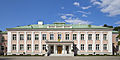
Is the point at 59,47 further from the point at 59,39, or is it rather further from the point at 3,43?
the point at 3,43

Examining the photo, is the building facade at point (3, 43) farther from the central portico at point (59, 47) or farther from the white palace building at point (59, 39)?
the central portico at point (59, 47)

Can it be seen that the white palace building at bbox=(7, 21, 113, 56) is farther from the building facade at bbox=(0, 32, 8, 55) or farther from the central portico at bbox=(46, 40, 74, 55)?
the building facade at bbox=(0, 32, 8, 55)

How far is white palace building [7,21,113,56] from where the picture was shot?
3509cm

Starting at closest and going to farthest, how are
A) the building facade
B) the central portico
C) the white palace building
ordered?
the central portico, the white palace building, the building facade

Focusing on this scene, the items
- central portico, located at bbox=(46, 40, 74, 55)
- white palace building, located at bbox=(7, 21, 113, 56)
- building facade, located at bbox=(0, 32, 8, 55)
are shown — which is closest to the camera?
central portico, located at bbox=(46, 40, 74, 55)

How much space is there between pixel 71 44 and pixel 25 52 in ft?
45.8

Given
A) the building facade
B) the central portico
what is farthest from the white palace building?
the building facade

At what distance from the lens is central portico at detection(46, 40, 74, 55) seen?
110 feet

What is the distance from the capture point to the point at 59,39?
35.1 meters

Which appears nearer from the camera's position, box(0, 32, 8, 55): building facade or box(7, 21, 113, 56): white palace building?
box(7, 21, 113, 56): white palace building

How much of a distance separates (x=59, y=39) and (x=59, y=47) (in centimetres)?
242

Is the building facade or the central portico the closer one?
the central portico

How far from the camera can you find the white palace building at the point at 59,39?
35.1m

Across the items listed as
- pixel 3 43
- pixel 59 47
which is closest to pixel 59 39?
pixel 59 47
